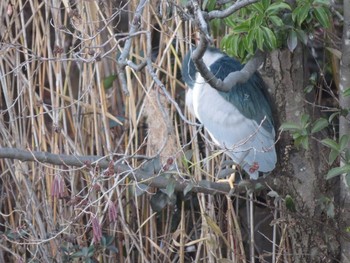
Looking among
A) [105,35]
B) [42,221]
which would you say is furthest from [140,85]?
[42,221]

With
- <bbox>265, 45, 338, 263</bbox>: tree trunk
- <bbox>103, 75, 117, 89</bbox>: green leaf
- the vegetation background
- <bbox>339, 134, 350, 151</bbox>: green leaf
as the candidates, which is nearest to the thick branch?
the vegetation background

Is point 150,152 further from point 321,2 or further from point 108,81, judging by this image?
point 321,2

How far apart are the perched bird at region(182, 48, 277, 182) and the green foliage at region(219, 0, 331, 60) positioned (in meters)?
0.13

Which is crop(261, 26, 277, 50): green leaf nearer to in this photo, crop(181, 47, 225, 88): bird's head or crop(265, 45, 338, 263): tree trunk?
crop(265, 45, 338, 263): tree trunk

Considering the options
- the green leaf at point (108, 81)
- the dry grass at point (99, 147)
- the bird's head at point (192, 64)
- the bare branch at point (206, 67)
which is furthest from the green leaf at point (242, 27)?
the green leaf at point (108, 81)

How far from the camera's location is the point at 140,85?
274 centimetres

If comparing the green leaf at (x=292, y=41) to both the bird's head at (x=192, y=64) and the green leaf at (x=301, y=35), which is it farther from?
the bird's head at (x=192, y=64)

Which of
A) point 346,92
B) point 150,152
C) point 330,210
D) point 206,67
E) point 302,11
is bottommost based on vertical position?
point 330,210

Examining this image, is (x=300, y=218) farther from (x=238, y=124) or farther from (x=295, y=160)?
(x=238, y=124)

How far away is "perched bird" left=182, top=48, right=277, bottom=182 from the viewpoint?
7.79ft

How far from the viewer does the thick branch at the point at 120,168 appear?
2.28 metres

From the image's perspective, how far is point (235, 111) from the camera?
251 centimetres

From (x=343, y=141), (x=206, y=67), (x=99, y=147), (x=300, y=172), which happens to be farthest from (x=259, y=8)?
(x=99, y=147)

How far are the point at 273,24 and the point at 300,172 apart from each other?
50cm
